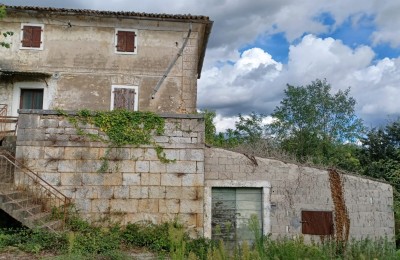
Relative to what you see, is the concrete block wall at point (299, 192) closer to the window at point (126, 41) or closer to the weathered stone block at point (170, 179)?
the weathered stone block at point (170, 179)

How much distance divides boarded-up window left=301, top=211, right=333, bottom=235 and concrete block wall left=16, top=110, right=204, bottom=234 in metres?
3.26

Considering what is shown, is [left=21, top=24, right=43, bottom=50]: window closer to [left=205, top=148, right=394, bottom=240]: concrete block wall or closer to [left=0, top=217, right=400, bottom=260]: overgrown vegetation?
[left=0, top=217, right=400, bottom=260]: overgrown vegetation

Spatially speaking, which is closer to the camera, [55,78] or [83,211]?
[83,211]

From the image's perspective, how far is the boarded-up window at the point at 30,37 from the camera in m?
15.5

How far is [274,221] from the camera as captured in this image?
10703 millimetres

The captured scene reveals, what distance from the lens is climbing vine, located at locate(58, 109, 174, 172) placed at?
31.7 feet

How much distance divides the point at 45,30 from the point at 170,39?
5311 mm

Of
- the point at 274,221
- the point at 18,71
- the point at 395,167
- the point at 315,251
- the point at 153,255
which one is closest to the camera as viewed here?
the point at 315,251

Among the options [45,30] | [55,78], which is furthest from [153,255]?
[45,30]

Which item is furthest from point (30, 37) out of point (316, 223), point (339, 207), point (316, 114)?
point (316, 114)

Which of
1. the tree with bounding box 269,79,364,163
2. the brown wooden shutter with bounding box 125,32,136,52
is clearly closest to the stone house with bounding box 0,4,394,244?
the brown wooden shutter with bounding box 125,32,136,52

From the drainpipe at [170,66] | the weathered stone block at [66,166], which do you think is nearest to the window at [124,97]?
the drainpipe at [170,66]

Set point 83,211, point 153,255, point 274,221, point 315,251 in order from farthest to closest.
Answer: point 274,221 → point 83,211 → point 153,255 → point 315,251

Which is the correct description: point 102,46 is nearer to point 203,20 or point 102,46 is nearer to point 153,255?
point 203,20
